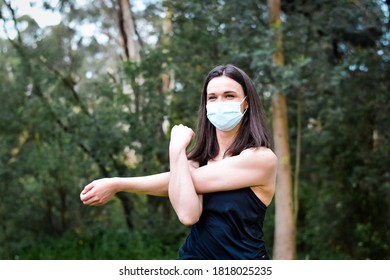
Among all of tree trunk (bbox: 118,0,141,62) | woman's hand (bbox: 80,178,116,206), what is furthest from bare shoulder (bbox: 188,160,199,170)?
tree trunk (bbox: 118,0,141,62)

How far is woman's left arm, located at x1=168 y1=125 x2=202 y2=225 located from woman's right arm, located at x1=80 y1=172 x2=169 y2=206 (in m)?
0.14

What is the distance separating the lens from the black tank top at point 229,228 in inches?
91.2

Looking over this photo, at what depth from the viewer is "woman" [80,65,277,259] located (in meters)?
2.32

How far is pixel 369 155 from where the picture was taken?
39.7 feet

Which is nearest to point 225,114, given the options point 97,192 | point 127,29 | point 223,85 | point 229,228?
point 223,85

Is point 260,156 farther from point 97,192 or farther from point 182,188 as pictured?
point 97,192

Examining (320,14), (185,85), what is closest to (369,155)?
(320,14)

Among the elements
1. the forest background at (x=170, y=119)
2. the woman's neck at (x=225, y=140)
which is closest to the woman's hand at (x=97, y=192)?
the woman's neck at (x=225, y=140)

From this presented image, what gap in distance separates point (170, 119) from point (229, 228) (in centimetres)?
996

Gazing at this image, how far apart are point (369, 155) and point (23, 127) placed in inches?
296

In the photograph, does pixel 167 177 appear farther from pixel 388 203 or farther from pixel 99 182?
pixel 388 203

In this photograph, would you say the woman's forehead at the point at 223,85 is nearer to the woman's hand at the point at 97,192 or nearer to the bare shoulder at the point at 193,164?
the bare shoulder at the point at 193,164

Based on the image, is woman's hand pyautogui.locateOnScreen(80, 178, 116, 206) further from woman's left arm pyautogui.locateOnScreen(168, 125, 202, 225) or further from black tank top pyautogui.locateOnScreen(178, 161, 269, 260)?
black tank top pyautogui.locateOnScreen(178, 161, 269, 260)

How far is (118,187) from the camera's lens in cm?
241
